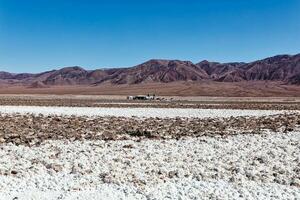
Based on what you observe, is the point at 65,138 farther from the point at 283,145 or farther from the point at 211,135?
the point at 283,145

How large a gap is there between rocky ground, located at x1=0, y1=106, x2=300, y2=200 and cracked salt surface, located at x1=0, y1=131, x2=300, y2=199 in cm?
2

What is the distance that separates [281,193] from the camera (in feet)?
37.2

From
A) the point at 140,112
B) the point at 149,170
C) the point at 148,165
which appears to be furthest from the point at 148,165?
the point at 140,112

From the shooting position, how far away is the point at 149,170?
13.5m

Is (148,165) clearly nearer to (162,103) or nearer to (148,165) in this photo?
(148,165)

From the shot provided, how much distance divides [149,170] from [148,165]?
0.72 metres

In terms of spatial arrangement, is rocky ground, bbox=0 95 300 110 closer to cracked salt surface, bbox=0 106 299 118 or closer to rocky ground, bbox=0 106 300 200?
cracked salt surface, bbox=0 106 299 118

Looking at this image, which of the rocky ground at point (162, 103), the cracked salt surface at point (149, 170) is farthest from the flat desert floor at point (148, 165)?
the rocky ground at point (162, 103)

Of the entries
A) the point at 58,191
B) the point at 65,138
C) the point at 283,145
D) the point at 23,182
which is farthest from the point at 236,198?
the point at 65,138

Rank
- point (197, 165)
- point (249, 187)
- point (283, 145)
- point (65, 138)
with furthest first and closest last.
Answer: point (65, 138) < point (283, 145) < point (197, 165) < point (249, 187)

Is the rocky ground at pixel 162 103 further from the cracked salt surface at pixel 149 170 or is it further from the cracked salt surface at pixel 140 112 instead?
the cracked salt surface at pixel 149 170

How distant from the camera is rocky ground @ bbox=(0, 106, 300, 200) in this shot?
11.4 metres

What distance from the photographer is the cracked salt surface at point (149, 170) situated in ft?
37.2

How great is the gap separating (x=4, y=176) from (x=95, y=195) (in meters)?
2.83
